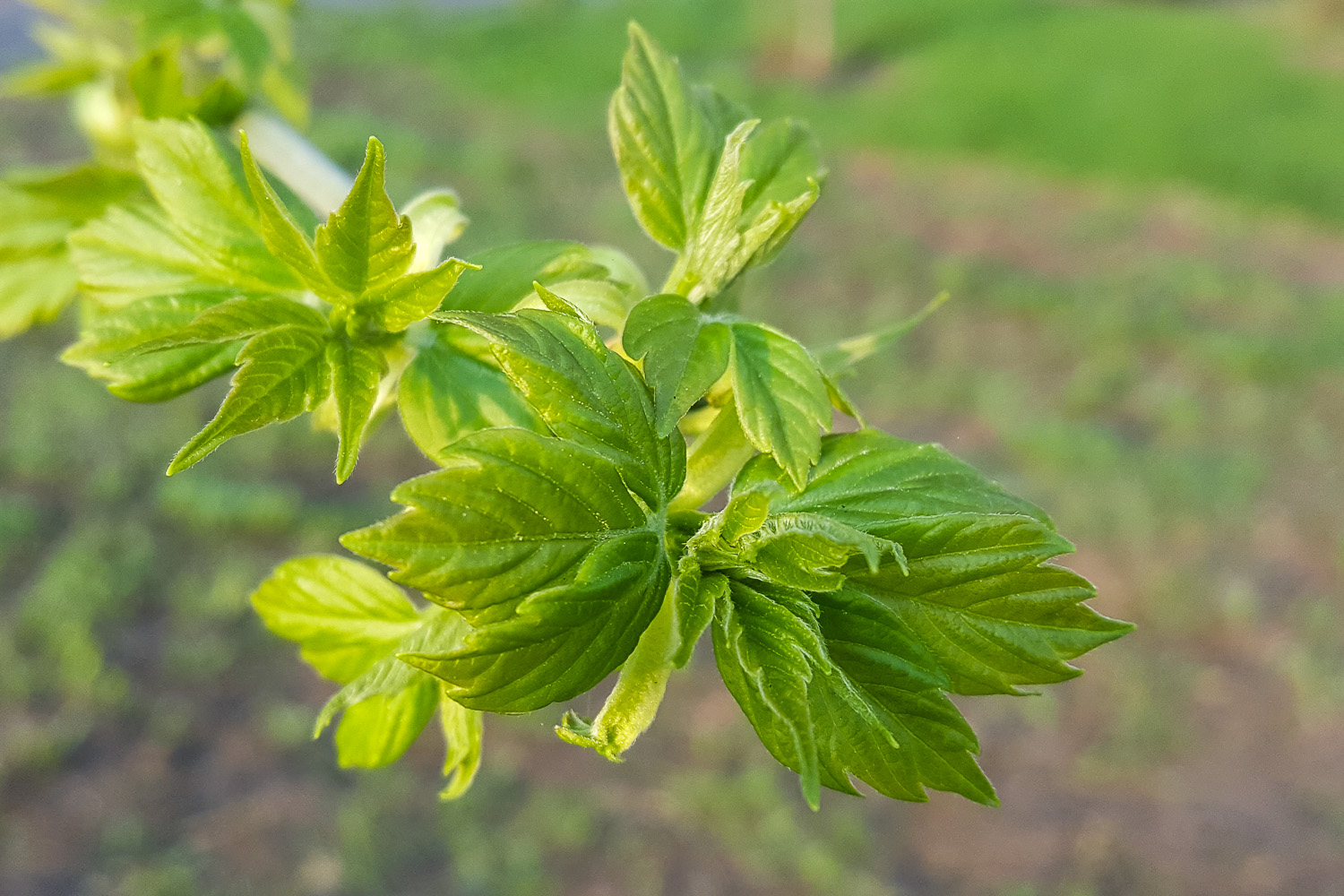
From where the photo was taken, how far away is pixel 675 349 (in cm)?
39

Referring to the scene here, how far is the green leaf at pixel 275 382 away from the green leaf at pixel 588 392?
99 mm

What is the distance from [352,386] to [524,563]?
0.12 metres

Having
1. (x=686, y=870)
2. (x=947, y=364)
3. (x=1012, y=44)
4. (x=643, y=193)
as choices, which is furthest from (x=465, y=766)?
(x=1012, y=44)

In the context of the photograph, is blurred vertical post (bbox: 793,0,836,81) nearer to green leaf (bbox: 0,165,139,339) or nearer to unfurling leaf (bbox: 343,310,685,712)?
green leaf (bbox: 0,165,139,339)

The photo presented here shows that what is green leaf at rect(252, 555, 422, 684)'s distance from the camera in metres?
0.49

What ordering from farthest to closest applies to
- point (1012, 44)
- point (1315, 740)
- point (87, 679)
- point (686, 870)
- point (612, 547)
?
point (1012, 44), point (1315, 740), point (87, 679), point (686, 870), point (612, 547)

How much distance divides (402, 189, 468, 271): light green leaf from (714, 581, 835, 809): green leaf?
0.20 meters

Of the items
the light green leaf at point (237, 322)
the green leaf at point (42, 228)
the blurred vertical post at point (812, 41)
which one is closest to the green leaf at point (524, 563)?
the light green leaf at point (237, 322)

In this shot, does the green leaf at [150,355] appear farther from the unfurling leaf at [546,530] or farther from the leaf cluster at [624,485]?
the unfurling leaf at [546,530]

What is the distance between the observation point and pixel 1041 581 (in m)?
0.38

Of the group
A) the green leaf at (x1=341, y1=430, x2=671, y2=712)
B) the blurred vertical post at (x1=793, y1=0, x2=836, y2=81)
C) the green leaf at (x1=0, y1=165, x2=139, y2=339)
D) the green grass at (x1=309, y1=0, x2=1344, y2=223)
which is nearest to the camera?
the green leaf at (x1=341, y1=430, x2=671, y2=712)

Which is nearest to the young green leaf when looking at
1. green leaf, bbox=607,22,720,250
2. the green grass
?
green leaf, bbox=607,22,720,250

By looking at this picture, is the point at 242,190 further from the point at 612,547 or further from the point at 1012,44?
the point at 1012,44

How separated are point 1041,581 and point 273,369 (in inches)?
11.7
